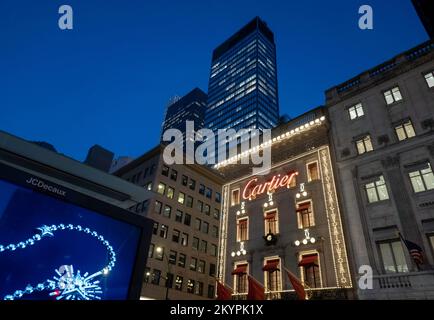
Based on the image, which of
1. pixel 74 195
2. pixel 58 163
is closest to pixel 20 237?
pixel 74 195

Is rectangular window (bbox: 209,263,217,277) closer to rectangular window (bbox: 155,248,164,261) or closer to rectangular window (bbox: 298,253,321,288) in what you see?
rectangular window (bbox: 155,248,164,261)

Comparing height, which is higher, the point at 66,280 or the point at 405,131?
the point at 405,131

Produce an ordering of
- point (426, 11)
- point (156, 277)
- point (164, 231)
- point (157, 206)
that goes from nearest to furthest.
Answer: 1. point (156, 277)
2. point (164, 231)
3. point (426, 11)
4. point (157, 206)

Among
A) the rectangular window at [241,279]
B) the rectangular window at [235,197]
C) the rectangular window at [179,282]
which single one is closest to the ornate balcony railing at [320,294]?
the rectangular window at [241,279]

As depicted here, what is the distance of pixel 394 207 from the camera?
19828 millimetres

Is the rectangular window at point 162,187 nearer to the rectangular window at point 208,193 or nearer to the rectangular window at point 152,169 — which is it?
the rectangular window at point 152,169

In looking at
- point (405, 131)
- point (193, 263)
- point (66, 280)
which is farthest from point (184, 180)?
point (66, 280)

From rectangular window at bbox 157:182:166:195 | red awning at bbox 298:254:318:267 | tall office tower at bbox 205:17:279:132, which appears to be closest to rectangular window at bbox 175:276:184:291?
rectangular window at bbox 157:182:166:195

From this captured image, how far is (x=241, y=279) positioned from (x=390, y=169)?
49.3 feet

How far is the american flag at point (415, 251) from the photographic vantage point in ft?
55.8

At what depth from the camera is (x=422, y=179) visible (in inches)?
771

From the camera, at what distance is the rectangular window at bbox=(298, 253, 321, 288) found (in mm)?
21250

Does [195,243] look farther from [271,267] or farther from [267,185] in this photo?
[271,267]
